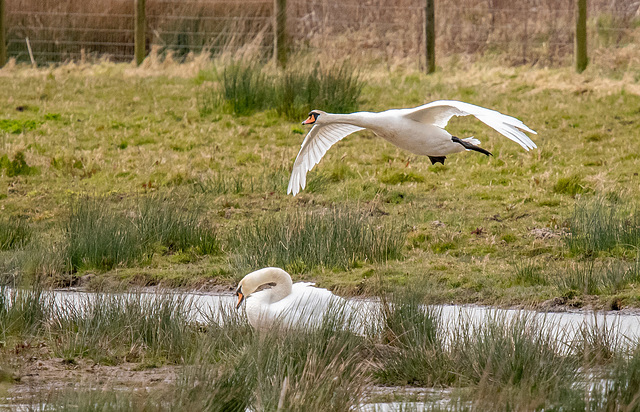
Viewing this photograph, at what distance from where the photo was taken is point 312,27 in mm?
19688

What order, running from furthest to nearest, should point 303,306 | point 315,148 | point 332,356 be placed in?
1. point 315,148
2. point 303,306
3. point 332,356

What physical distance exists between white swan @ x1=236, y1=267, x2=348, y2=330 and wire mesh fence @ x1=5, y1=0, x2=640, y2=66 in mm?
12817

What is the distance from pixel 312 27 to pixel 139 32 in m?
3.59

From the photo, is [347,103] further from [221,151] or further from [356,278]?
[356,278]

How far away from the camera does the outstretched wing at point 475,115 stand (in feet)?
20.8

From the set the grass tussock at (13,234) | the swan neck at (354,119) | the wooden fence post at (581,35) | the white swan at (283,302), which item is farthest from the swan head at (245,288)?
the wooden fence post at (581,35)

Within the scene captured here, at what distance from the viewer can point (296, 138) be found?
45.2ft

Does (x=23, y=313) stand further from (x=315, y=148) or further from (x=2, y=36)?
(x=2, y=36)

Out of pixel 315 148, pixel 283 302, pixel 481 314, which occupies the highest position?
pixel 315 148

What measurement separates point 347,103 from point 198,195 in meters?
3.56

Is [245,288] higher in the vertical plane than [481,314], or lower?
higher

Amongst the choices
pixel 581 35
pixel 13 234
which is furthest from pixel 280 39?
pixel 13 234

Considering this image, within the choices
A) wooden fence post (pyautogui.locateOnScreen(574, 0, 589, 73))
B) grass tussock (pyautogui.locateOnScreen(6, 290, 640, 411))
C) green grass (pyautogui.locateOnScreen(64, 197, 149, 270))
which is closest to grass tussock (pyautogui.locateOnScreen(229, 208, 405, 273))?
green grass (pyautogui.locateOnScreen(64, 197, 149, 270))

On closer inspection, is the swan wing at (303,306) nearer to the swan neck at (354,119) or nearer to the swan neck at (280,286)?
the swan neck at (280,286)
